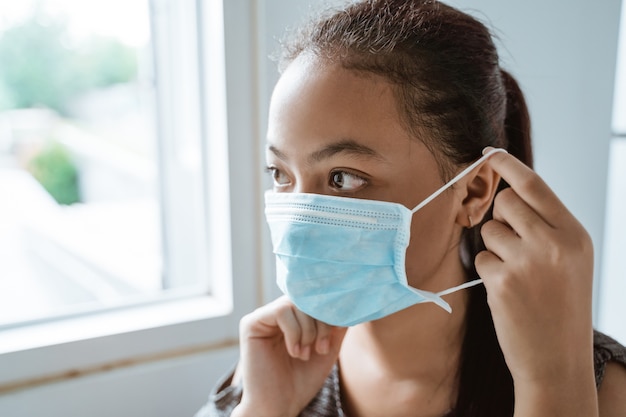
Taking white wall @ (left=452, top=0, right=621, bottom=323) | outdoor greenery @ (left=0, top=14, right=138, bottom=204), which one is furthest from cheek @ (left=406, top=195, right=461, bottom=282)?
outdoor greenery @ (left=0, top=14, right=138, bottom=204)

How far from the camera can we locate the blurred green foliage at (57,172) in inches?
59.8

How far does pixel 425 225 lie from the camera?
3.06 ft

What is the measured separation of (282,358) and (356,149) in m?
0.51

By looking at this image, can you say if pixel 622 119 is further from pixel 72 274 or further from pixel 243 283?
pixel 72 274

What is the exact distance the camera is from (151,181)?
5.35 ft

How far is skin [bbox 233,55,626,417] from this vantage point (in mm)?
789

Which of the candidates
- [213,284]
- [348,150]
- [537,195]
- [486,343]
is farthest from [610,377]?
[213,284]

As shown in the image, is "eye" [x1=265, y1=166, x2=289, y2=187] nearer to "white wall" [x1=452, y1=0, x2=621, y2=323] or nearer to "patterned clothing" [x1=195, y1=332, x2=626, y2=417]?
"patterned clothing" [x1=195, y1=332, x2=626, y2=417]

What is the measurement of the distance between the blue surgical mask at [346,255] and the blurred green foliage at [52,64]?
2.78 feet

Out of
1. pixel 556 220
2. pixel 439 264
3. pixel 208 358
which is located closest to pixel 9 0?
pixel 208 358

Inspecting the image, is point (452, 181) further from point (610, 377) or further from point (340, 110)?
point (610, 377)

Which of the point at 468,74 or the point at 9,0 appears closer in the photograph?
the point at 468,74

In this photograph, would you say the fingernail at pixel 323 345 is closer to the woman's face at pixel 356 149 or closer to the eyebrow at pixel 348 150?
the woman's face at pixel 356 149

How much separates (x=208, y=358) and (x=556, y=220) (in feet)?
3.09
